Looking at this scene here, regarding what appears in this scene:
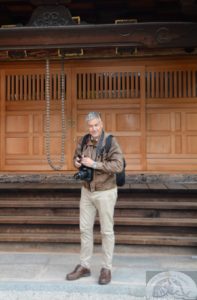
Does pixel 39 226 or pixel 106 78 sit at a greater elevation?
pixel 106 78

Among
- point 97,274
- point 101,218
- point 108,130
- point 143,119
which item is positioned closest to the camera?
point 101,218

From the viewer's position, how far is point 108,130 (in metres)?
5.96

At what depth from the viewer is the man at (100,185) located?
3566 mm

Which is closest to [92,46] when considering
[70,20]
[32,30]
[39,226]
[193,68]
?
[70,20]

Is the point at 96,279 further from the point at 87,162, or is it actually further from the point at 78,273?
the point at 87,162

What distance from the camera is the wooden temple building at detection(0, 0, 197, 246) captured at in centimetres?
492

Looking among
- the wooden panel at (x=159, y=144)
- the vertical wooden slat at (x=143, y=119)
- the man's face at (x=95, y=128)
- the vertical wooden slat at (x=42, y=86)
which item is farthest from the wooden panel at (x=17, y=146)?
the man's face at (x=95, y=128)

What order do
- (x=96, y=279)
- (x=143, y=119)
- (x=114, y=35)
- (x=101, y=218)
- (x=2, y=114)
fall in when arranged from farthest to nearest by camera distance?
(x=2, y=114) < (x=143, y=119) < (x=114, y=35) < (x=96, y=279) < (x=101, y=218)

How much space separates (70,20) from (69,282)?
3.02 meters

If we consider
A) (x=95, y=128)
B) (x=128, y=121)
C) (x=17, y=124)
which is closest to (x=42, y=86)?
(x=17, y=124)

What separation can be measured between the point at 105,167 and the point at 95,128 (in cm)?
42

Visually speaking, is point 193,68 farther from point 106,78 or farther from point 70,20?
point 70,20

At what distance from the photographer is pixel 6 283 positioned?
12.4ft

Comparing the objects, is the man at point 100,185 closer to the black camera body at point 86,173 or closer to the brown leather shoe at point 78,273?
the black camera body at point 86,173
